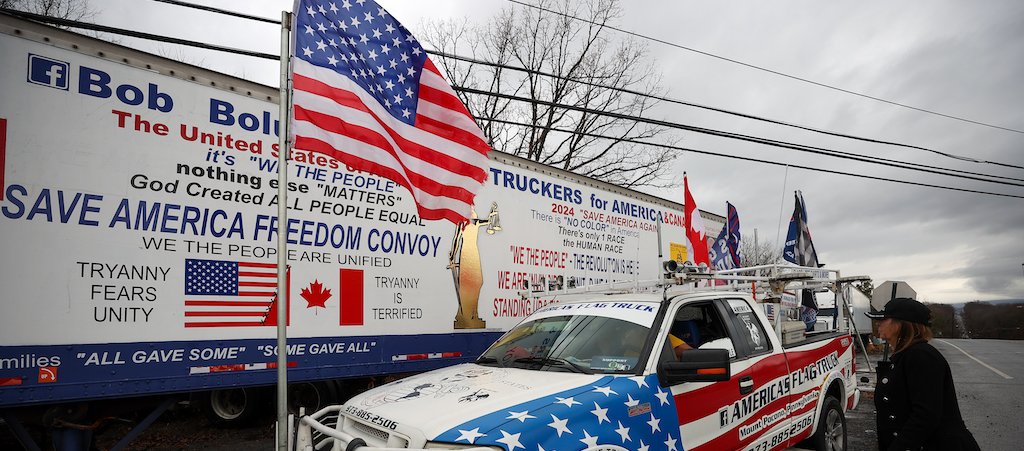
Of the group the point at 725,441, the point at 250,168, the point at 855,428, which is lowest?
the point at 855,428

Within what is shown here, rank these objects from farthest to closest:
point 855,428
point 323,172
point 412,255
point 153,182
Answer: point 855,428 → point 412,255 → point 323,172 → point 153,182

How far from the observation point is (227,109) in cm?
514

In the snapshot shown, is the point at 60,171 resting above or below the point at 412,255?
above

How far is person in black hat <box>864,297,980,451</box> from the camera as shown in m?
3.06

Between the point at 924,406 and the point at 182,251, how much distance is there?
527 centimetres

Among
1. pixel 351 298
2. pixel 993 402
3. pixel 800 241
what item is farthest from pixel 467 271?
pixel 800 241

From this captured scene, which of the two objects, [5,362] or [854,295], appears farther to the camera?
[854,295]

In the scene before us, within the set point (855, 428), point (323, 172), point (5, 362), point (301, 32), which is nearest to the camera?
point (5, 362)

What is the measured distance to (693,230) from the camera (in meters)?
10.5

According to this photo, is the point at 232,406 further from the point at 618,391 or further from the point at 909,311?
the point at 909,311

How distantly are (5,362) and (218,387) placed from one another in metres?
1.44

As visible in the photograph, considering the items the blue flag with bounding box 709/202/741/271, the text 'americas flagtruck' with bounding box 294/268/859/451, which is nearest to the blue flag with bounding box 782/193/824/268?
the blue flag with bounding box 709/202/741/271

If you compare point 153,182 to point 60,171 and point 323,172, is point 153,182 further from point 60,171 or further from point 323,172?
point 323,172

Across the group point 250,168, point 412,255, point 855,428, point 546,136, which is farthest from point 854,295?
point 250,168
